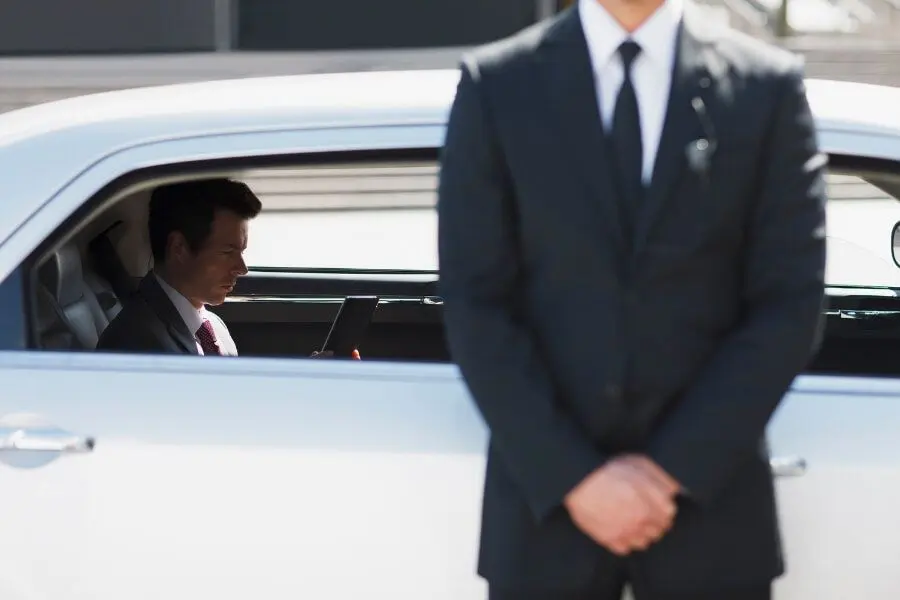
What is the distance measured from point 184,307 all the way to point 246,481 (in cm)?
88

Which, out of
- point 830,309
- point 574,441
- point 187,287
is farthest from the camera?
point 830,309

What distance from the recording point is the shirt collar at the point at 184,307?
304 cm

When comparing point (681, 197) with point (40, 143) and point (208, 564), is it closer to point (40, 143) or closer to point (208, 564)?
point (208, 564)

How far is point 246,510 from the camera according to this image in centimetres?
227

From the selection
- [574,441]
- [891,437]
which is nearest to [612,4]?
[574,441]

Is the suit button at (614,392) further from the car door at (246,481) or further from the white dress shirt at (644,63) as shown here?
the car door at (246,481)

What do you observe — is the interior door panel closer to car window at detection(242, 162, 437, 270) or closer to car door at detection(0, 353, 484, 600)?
car door at detection(0, 353, 484, 600)

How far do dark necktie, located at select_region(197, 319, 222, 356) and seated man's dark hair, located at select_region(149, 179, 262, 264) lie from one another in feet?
0.57

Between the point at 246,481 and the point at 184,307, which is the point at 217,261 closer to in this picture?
the point at 184,307

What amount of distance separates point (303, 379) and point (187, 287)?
0.83 metres

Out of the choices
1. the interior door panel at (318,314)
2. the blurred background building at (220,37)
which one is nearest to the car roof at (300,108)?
the interior door panel at (318,314)

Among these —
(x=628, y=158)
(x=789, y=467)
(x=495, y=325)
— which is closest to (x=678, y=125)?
(x=628, y=158)

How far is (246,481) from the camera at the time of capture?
228 cm

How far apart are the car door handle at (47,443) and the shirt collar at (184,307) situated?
2.35 feet
